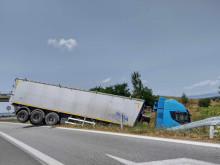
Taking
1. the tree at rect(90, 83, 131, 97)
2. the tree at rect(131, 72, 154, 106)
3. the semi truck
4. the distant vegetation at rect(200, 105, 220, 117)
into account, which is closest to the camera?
the semi truck

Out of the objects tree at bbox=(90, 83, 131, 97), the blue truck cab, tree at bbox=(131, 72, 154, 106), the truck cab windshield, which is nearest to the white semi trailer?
the blue truck cab

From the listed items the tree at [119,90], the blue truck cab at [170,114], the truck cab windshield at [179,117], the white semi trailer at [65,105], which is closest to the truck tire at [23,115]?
the white semi trailer at [65,105]

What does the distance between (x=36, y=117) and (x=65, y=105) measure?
262 cm

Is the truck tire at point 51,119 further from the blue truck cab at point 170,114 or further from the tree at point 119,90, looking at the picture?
the tree at point 119,90

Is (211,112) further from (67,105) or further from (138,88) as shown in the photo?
(67,105)

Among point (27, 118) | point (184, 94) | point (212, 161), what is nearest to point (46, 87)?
point (27, 118)

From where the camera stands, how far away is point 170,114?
10.7 metres

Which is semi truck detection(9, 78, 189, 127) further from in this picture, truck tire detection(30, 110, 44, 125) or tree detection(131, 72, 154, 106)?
tree detection(131, 72, 154, 106)

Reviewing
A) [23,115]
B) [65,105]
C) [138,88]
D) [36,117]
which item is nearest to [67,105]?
[65,105]

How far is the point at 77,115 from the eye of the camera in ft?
42.7

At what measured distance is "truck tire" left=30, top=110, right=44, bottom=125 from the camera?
1322cm

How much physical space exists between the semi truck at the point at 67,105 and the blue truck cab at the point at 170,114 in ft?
6.02

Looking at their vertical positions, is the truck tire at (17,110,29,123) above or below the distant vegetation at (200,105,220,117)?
below

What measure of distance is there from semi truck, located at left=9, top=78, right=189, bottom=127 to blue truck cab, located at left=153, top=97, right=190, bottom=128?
1.84 m
